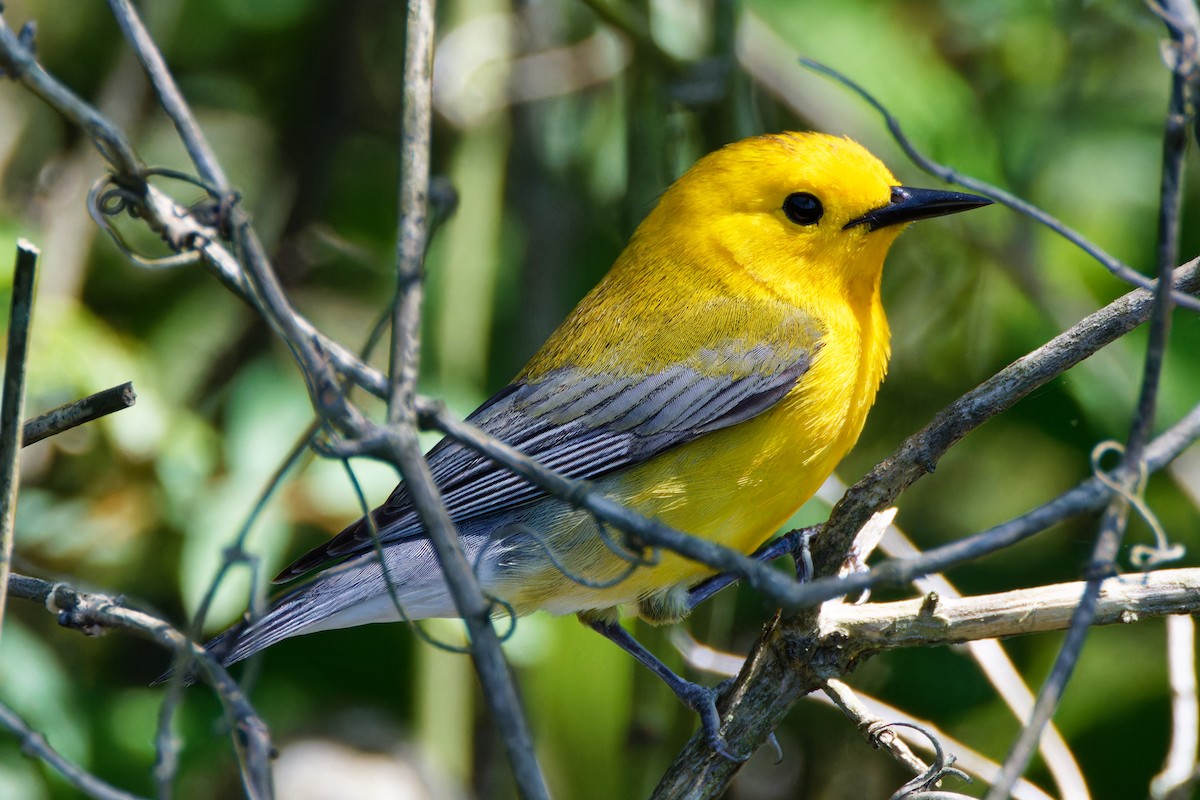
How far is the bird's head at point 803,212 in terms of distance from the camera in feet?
12.1

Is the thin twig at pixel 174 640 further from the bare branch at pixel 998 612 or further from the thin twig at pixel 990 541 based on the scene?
the bare branch at pixel 998 612

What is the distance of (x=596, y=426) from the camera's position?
3.56m

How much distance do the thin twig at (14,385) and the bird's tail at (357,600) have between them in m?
1.13

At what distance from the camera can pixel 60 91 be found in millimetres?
1654

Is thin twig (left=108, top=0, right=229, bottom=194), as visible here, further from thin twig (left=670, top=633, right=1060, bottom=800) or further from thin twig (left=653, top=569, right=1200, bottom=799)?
thin twig (left=670, top=633, right=1060, bottom=800)

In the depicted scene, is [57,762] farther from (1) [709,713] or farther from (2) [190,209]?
(1) [709,713]

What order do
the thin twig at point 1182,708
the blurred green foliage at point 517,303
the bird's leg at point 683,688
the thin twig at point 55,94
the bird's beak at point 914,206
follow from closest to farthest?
1. the thin twig at point 55,94
2. the thin twig at point 1182,708
3. the bird's leg at point 683,688
4. the bird's beak at point 914,206
5. the blurred green foliage at point 517,303

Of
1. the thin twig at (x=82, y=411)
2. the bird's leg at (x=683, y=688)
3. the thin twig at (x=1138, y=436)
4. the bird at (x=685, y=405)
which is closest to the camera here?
the thin twig at (x=1138, y=436)

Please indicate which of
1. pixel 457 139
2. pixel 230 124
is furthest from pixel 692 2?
pixel 230 124

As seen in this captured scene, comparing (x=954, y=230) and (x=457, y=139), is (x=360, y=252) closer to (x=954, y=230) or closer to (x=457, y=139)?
(x=457, y=139)

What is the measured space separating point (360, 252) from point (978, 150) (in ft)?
7.76

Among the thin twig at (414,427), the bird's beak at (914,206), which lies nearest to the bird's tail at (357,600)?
the thin twig at (414,427)

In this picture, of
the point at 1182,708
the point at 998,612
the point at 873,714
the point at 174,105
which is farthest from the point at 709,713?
the point at 174,105

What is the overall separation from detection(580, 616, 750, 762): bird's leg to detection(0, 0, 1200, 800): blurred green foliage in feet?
0.81
